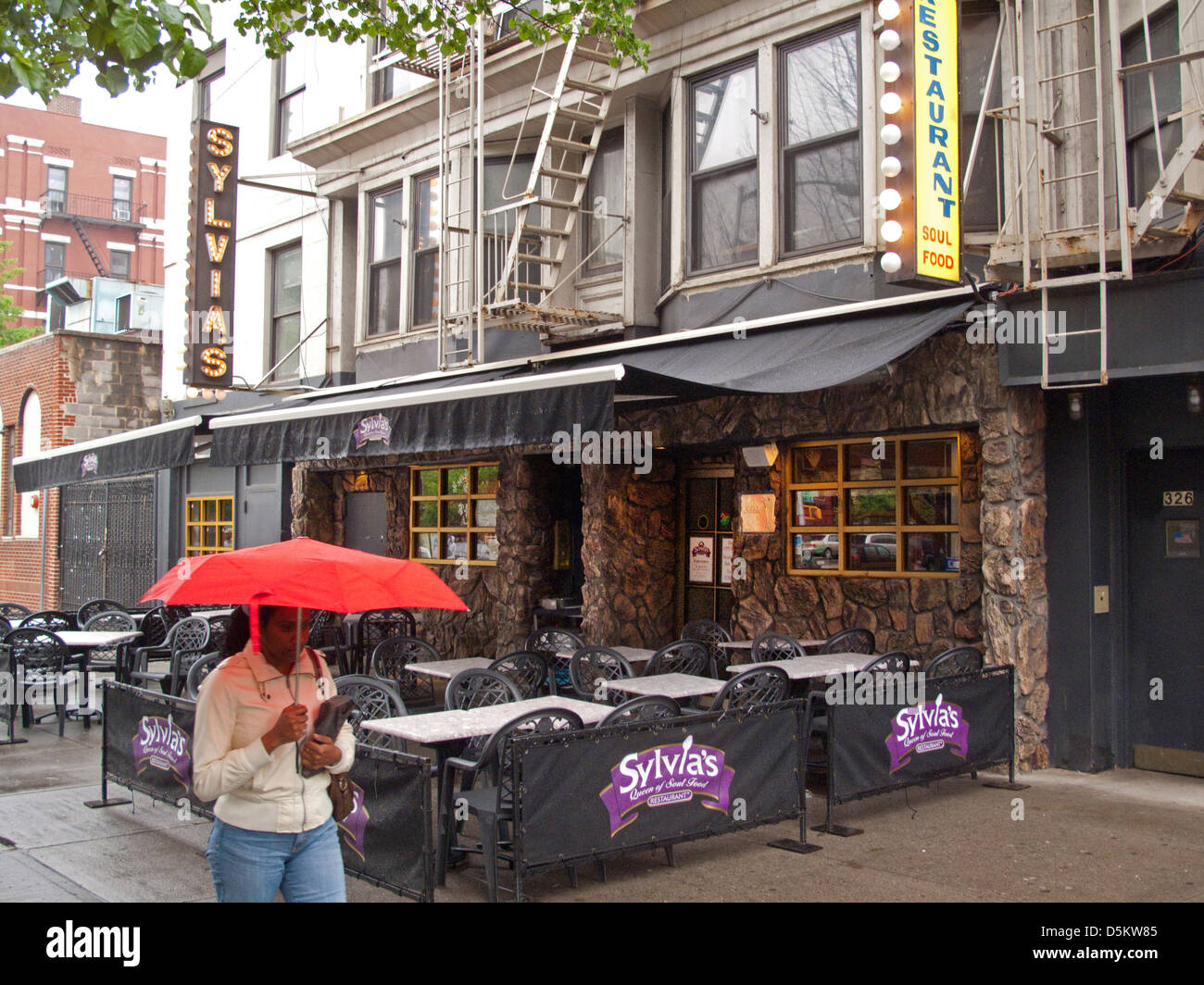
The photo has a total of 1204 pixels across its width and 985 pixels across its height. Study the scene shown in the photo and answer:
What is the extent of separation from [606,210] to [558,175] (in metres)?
1.05

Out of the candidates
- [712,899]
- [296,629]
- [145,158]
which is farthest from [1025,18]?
[145,158]

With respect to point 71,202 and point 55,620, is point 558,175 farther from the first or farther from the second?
point 71,202

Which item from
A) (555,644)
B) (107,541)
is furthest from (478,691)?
(107,541)

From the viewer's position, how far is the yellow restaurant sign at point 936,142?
27.0 feet

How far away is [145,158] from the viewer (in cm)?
5172

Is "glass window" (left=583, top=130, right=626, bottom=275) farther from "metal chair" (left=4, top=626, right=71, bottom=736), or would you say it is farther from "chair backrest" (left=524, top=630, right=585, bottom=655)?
"metal chair" (left=4, top=626, right=71, bottom=736)

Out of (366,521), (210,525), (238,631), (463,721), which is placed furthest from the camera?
(210,525)

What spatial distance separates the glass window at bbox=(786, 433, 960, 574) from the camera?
10.1 metres

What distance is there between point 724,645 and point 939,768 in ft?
8.93

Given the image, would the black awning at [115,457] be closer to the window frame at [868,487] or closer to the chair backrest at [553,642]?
the chair backrest at [553,642]

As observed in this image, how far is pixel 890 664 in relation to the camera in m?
8.69

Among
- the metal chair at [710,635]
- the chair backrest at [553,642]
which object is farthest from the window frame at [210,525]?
the metal chair at [710,635]

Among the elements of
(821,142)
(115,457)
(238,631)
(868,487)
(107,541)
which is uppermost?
(821,142)
